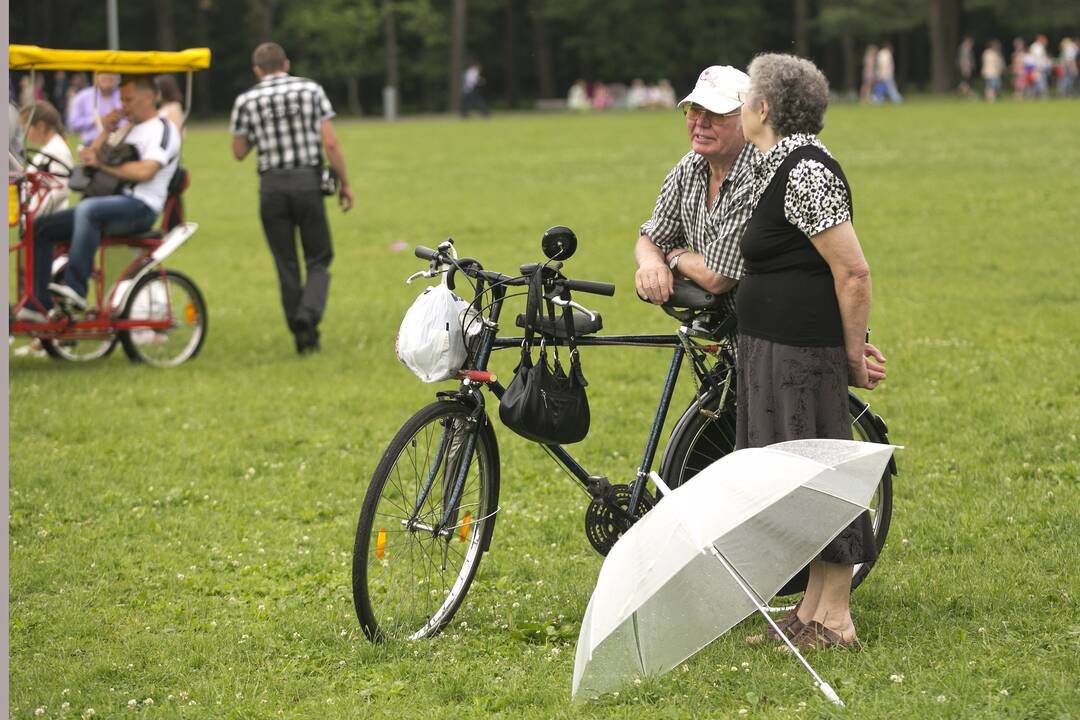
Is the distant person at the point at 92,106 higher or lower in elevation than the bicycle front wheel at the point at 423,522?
higher

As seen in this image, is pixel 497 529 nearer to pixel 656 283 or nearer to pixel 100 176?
pixel 656 283

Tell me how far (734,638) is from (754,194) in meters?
1.44

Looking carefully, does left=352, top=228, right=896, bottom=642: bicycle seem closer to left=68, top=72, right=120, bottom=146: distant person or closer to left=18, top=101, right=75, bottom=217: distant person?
left=18, top=101, right=75, bottom=217: distant person

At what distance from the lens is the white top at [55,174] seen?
33.6 feet

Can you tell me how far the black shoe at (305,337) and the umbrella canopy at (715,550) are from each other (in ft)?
22.9

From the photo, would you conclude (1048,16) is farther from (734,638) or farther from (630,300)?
(734,638)

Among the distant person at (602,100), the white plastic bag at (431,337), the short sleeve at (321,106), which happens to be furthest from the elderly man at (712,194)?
the distant person at (602,100)


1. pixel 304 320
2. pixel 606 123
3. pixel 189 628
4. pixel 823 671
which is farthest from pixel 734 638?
pixel 606 123

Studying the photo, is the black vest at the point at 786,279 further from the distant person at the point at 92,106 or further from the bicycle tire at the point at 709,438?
the distant person at the point at 92,106

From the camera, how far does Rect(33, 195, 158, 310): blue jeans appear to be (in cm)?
1009

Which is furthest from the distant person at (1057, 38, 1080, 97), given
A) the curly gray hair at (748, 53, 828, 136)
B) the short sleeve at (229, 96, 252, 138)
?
the curly gray hair at (748, 53, 828, 136)

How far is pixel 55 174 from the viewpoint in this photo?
10.2 meters

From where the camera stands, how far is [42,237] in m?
10.2

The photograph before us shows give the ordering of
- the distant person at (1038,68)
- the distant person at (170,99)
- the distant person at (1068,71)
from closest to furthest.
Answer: the distant person at (170,99)
the distant person at (1038,68)
the distant person at (1068,71)
